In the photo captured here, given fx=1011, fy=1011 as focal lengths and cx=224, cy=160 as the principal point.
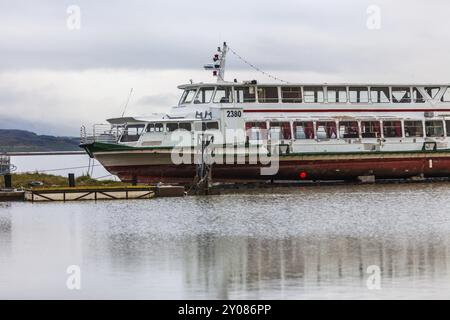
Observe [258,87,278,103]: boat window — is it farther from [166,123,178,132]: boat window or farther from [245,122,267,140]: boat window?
[166,123,178,132]: boat window

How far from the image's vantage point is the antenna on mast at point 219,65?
5938cm

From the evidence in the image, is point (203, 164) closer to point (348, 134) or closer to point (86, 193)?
point (86, 193)

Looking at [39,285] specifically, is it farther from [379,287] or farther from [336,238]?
[336,238]

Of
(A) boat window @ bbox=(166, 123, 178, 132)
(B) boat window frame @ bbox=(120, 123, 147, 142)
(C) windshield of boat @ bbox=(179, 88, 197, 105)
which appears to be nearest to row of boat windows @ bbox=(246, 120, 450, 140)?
(C) windshield of boat @ bbox=(179, 88, 197, 105)

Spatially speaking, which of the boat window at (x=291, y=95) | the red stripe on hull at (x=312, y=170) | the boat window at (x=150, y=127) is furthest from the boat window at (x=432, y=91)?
the boat window at (x=150, y=127)

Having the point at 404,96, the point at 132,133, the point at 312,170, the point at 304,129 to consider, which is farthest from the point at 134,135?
the point at 404,96

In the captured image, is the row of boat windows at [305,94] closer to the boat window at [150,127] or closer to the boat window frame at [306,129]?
the boat window frame at [306,129]

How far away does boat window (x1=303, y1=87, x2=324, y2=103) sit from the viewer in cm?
6031

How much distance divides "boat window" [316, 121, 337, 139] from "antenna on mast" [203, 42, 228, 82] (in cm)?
636

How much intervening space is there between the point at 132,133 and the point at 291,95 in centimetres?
1017

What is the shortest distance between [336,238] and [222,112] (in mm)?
24617

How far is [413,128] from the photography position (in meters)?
61.9

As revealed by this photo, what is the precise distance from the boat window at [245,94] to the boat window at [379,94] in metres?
7.97
